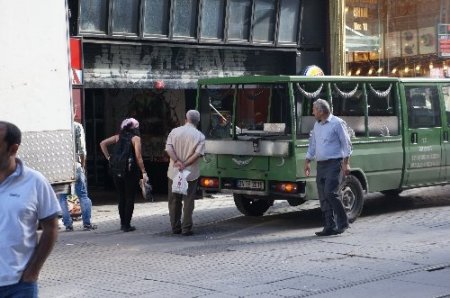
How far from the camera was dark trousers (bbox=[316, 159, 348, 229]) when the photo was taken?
36.4 feet

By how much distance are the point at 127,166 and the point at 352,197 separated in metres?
3.39

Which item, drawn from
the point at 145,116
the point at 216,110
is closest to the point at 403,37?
the point at 145,116

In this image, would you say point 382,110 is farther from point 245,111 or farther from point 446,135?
point 245,111

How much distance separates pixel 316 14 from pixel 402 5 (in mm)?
2731

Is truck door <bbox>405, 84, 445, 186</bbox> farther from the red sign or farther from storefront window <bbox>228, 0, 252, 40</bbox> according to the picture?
the red sign

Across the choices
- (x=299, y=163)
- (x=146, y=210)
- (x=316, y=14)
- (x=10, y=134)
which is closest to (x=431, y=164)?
(x=299, y=163)

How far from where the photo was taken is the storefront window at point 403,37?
20.5m

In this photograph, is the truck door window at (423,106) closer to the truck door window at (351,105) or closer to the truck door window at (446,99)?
the truck door window at (446,99)

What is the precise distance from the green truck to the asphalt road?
59 cm

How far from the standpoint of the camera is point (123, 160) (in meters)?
11.9

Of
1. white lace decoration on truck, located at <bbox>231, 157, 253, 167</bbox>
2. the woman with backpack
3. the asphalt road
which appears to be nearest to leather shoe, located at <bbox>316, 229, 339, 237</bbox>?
the asphalt road

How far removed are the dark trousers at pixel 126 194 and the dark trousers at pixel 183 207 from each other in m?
0.59

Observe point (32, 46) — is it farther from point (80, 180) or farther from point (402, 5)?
point (402, 5)

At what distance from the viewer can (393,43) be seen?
20.7 metres
